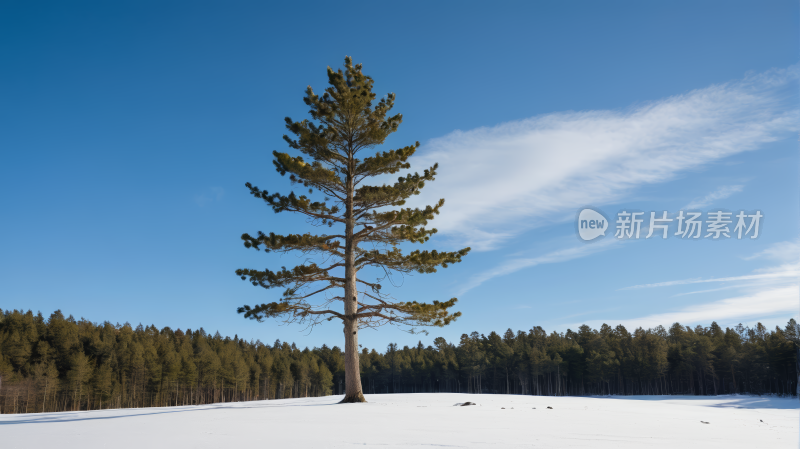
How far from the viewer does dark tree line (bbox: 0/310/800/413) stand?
196 feet

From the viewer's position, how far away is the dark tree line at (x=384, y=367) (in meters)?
59.7

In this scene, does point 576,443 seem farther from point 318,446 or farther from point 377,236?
point 377,236

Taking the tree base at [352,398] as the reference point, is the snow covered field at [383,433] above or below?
above

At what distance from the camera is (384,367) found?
112 metres

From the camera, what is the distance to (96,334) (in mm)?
66062

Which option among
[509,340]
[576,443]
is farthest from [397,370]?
[576,443]

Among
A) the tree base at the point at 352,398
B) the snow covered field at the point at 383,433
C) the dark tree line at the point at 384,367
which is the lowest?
the dark tree line at the point at 384,367

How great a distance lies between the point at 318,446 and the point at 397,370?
109755 millimetres

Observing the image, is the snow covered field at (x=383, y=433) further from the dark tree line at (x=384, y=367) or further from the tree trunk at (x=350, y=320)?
the dark tree line at (x=384, y=367)

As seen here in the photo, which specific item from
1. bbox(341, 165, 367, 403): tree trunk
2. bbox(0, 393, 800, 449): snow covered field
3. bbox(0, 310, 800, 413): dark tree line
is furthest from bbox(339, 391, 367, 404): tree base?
bbox(0, 310, 800, 413): dark tree line

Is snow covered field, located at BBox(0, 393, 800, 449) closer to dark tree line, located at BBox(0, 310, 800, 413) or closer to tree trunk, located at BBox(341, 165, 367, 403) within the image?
tree trunk, located at BBox(341, 165, 367, 403)

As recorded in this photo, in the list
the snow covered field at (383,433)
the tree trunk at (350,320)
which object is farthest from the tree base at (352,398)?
the snow covered field at (383,433)

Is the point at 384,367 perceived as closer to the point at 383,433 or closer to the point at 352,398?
the point at 352,398

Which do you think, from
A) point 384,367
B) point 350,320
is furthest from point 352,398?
point 384,367
